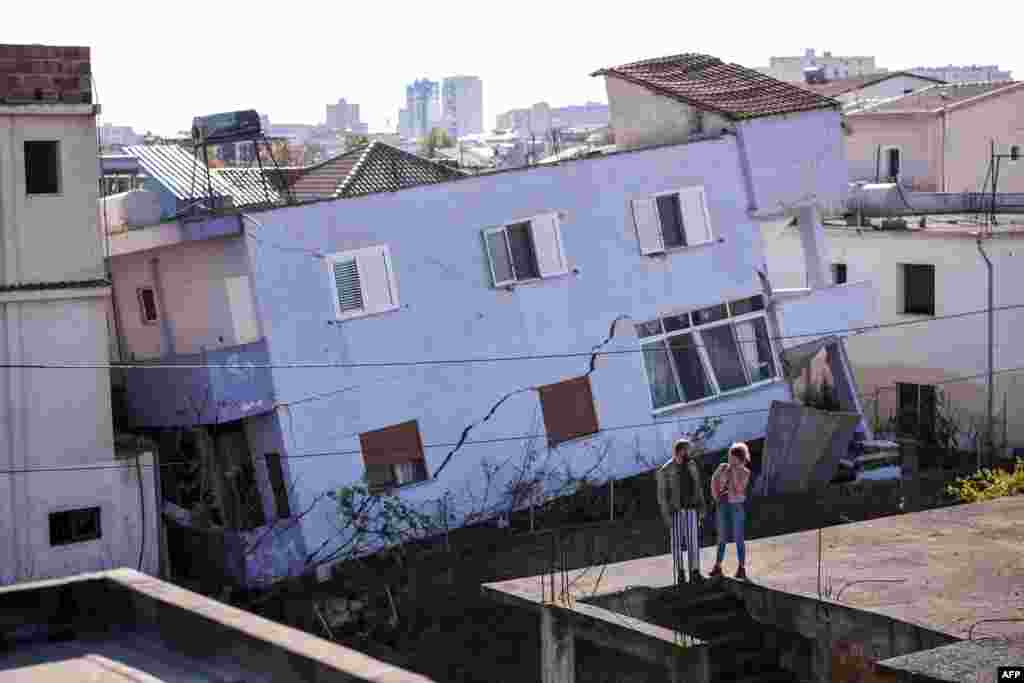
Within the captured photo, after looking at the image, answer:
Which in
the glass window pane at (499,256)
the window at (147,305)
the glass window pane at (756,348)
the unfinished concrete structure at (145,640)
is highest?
the glass window pane at (499,256)

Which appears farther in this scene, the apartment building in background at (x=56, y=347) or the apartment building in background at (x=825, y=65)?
the apartment building in background at (x=825, y=65)

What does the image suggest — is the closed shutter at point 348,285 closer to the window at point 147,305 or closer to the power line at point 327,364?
the power line at point 327,364

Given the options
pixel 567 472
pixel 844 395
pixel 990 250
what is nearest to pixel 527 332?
pixel 567 472

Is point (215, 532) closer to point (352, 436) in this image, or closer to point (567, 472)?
point (352, 436)

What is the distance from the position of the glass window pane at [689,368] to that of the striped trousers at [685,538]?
32.3 ft

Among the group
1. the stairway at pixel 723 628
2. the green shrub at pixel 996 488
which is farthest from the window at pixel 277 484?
the green shrub at pixel 996 488

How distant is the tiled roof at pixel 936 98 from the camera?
4741 centimetres

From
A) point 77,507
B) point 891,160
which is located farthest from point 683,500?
point 891,160

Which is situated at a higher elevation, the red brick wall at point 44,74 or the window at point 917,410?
the red brick wall at point 44,74

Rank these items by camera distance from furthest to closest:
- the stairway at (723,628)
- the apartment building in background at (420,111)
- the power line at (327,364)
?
the apartment building in background at (420,111), the power line at (327,364), the stairway at (723,628)

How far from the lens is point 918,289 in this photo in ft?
111

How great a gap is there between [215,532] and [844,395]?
11130 mm

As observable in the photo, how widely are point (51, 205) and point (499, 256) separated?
642cm

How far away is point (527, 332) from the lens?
2581 centimetres
